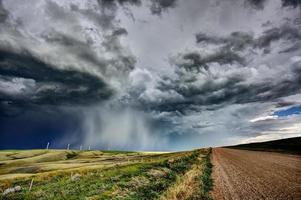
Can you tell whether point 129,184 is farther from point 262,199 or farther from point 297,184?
point 297,184

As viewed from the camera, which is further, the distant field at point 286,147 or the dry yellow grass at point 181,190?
the distant field at point 286,147

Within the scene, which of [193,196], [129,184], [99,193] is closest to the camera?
[193,196]

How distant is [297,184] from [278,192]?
3.63 metres

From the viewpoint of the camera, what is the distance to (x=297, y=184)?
63.0 ft

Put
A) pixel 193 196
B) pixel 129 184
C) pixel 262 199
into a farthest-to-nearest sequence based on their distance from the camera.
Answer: pixel 129 184, pixel 193 196, pixel 262 199

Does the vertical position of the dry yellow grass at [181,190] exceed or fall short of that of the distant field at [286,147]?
it falls short

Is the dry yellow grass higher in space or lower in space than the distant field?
lower

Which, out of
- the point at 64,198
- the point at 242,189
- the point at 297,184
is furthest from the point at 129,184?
the point at 297,184

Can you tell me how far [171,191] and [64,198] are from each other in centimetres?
800

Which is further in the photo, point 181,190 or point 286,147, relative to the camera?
point 286,147

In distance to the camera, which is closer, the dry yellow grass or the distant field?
the dry yellow grass

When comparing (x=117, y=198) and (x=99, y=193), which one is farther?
(x=99, y=193)

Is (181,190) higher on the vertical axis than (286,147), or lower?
lower

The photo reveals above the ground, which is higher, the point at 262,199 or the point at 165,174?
the point at 165,174
